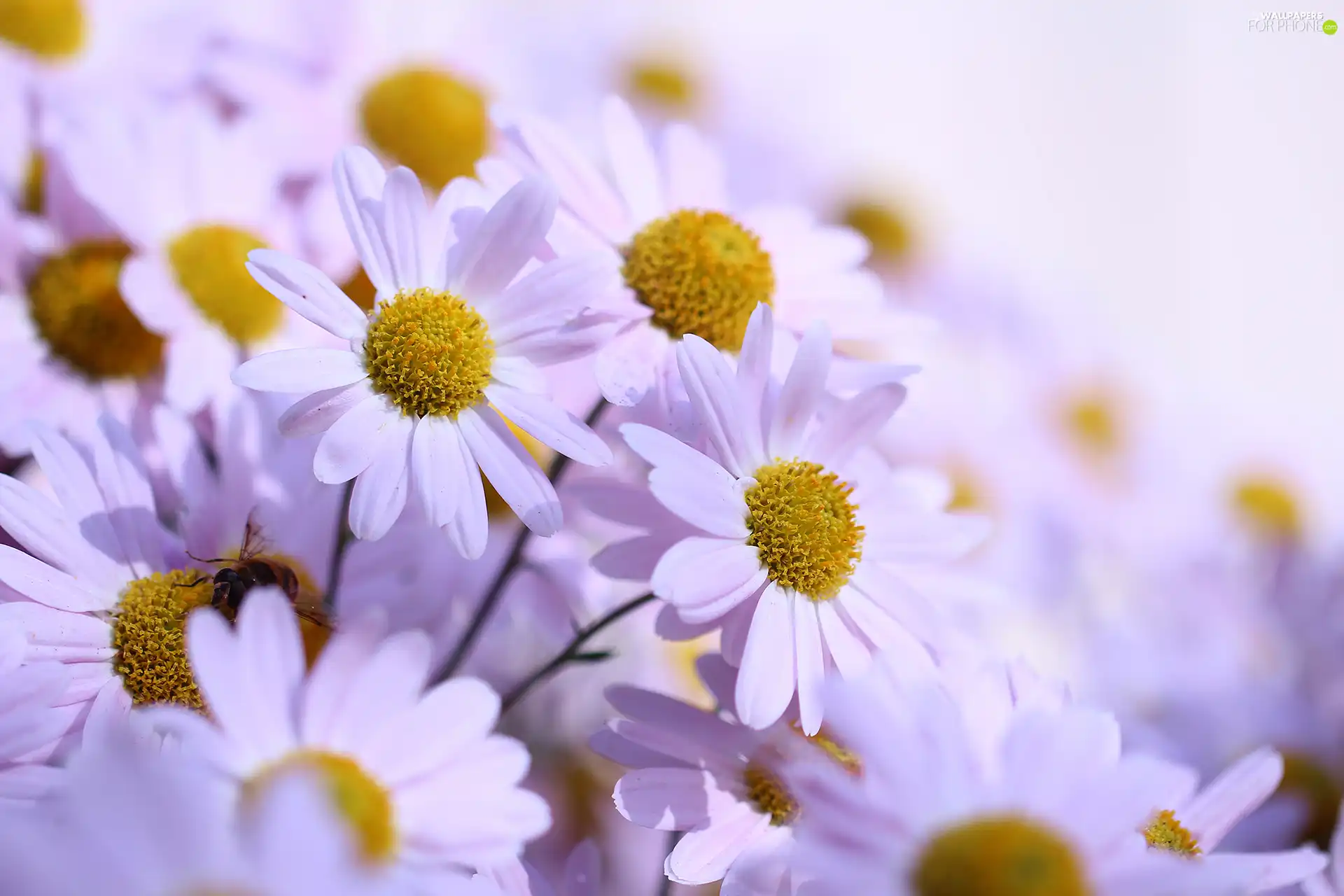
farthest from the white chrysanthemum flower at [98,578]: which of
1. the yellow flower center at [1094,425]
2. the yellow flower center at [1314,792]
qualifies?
the yellow flower center at [1094,425]

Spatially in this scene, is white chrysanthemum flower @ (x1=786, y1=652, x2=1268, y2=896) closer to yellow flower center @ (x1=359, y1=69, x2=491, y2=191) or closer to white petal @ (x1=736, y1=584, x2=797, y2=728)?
white petal @ (x1=736, y1=584, x2=797, y2=728)

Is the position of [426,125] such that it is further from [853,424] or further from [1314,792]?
[1314,792]

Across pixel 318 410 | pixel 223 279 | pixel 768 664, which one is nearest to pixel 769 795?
pixel 768 664

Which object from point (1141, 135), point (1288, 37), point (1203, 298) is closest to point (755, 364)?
point (1288, 37)

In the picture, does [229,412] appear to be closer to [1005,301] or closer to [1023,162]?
[1005,301]

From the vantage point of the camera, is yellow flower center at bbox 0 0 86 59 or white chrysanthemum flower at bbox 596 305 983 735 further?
yellow flower center at bbox 0 0 86 59

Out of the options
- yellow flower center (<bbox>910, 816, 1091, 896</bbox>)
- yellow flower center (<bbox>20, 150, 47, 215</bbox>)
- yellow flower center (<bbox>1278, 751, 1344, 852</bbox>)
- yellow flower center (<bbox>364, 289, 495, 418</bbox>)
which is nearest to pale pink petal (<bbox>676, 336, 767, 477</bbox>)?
yellow flower center (<bbox>364, 289, 495, 418</bbox>)
